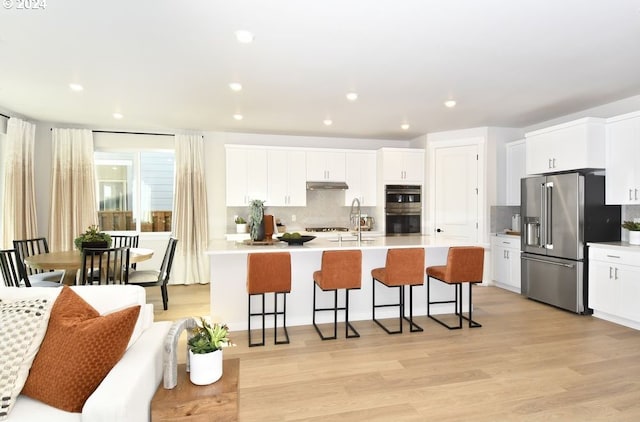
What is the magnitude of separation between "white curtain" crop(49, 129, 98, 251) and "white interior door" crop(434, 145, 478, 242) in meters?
5.83

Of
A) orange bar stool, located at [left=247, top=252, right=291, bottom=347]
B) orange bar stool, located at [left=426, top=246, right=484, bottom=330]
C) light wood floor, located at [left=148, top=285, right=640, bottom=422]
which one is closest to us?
light wood floor, located at [left=148, top=285, right=640, bottom=422]

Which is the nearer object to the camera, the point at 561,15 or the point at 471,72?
the point at 561,15

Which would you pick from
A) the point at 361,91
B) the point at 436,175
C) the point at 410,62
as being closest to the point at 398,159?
the point at 436,175

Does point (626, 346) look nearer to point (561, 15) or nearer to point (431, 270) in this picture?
point (431, 270)

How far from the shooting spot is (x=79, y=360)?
58.8 inches

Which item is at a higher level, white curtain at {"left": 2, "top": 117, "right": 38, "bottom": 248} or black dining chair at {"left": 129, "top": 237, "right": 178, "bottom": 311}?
white curtain at {"left": 2, "top": 117, "right": 38, "bottom": 248}

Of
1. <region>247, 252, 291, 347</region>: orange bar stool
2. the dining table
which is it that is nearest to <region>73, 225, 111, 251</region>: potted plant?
the dining table

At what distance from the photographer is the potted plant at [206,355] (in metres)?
1.55

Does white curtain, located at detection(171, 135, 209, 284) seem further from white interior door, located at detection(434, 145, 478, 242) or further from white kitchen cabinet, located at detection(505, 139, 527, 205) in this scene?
white kitchen cabinet, located at detection(505, 139, 527, 205)

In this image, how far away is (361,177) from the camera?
21.4 feet

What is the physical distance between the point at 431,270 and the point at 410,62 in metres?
2.21

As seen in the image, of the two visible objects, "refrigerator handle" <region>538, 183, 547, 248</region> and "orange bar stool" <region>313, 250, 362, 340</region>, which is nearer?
"orange bar stool" <region>313, 250, 362, 340</region>

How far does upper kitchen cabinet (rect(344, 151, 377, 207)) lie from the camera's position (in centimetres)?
649

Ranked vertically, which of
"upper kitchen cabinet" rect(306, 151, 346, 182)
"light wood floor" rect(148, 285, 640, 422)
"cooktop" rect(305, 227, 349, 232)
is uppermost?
"upper kitchen cabinet" rect(306, 151, 346, 182)
